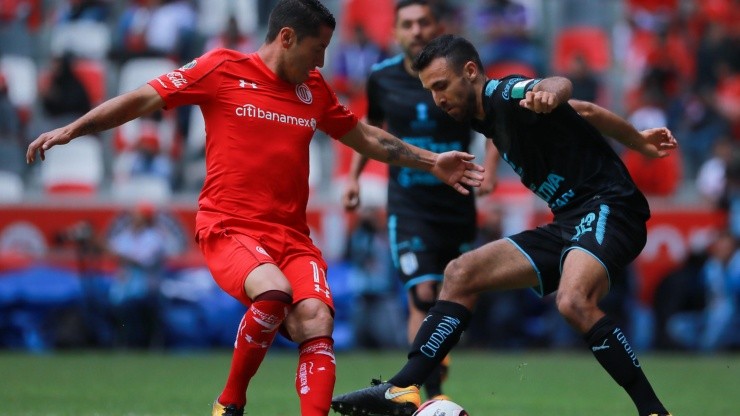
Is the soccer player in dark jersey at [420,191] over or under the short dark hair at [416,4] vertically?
under

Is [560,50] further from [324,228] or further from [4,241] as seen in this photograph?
[4,241]

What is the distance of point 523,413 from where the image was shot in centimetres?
889

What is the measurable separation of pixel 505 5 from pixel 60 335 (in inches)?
342

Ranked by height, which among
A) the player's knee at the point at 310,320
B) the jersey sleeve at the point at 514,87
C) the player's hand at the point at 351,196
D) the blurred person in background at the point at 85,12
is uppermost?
the blurred person in background at the point at 85,12

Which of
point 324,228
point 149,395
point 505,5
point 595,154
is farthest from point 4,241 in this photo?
point 595,154

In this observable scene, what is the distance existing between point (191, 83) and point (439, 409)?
7.32 feet

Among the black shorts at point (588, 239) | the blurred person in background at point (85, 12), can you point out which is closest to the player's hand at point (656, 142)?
the black shorts at point (588, 239)

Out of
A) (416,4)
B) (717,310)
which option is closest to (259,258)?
(416,4)

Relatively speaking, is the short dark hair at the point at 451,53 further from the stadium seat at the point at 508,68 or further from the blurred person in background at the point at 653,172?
Answer: the stadium seat at the point at 508,68

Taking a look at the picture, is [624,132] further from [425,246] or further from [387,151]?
[425,246]

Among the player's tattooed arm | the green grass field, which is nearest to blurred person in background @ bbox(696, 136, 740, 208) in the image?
the green grass field

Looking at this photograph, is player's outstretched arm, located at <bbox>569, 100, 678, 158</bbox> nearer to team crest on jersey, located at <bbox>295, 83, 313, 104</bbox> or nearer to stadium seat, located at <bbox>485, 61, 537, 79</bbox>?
team crest on jersey, located at <bbox>295, 83, 313, 104</bbox>

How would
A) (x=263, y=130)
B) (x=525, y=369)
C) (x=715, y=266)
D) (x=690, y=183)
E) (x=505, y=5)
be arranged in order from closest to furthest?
(x=263, y=130)
(x=525, y=369)
(x=715, y=266)
(x=690, y=183)
(x=505, y=5)

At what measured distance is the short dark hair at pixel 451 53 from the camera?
6.84 metres
